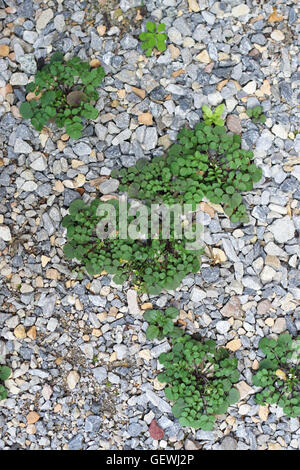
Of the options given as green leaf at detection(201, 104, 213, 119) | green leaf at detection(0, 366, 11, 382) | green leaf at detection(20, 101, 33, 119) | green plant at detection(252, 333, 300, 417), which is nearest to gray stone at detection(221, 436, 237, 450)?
green plant at detection(252, 333, 300, 417)

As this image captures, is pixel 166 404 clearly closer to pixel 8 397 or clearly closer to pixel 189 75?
pixel 8 397

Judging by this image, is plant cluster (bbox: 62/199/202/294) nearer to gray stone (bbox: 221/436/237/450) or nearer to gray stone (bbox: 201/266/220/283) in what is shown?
gray stone (bbox: 201/266/220/283)

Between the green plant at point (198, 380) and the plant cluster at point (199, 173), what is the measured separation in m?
0.67

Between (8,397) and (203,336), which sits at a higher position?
(203,336)

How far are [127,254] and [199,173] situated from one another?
549mm

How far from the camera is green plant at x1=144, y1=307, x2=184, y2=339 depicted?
8.31 feet

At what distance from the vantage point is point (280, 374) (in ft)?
8.32

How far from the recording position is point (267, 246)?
8.46ft

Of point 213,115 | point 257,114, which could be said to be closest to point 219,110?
point 213,115

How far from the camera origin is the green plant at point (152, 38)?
262cm

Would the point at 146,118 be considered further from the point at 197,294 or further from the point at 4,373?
the point at 4,373

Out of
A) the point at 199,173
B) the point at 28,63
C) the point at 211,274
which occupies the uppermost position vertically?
the point at 28,63
